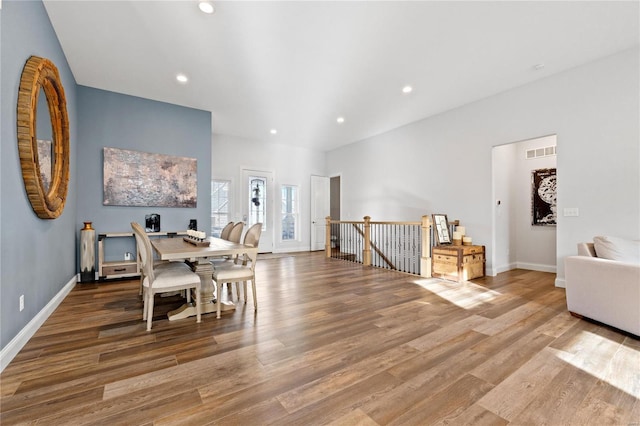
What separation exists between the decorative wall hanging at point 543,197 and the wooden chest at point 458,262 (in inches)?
61.9

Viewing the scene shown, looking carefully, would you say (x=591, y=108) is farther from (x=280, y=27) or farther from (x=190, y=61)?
(x=190, y=61)

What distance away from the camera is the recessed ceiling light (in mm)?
2639

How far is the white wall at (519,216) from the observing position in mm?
5016

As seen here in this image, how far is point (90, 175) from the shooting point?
14.6 ft

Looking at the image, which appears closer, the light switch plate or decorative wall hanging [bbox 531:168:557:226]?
the light switch plate

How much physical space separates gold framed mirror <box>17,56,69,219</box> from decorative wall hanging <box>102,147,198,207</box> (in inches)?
46.7

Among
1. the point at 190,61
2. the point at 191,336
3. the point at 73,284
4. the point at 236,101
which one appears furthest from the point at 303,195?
the point at 191,336

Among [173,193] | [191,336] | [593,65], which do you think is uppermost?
[593,65]

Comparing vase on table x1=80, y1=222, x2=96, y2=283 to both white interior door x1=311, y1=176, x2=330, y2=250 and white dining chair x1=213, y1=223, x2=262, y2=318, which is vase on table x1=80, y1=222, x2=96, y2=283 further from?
white interior door x1=311, y1=176, x2=330, y2=250

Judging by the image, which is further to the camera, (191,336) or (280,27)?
(280,27)

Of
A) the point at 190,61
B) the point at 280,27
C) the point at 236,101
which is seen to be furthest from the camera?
the point at 236,101

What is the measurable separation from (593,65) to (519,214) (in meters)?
2.72

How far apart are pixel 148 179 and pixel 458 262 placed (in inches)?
214

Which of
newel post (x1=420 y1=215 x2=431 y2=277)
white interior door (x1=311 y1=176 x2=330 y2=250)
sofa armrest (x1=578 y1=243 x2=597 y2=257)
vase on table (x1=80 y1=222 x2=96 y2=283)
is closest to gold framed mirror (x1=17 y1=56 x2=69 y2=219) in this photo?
vase on table (x1=80 y1=222 x2=96 y2=283)
